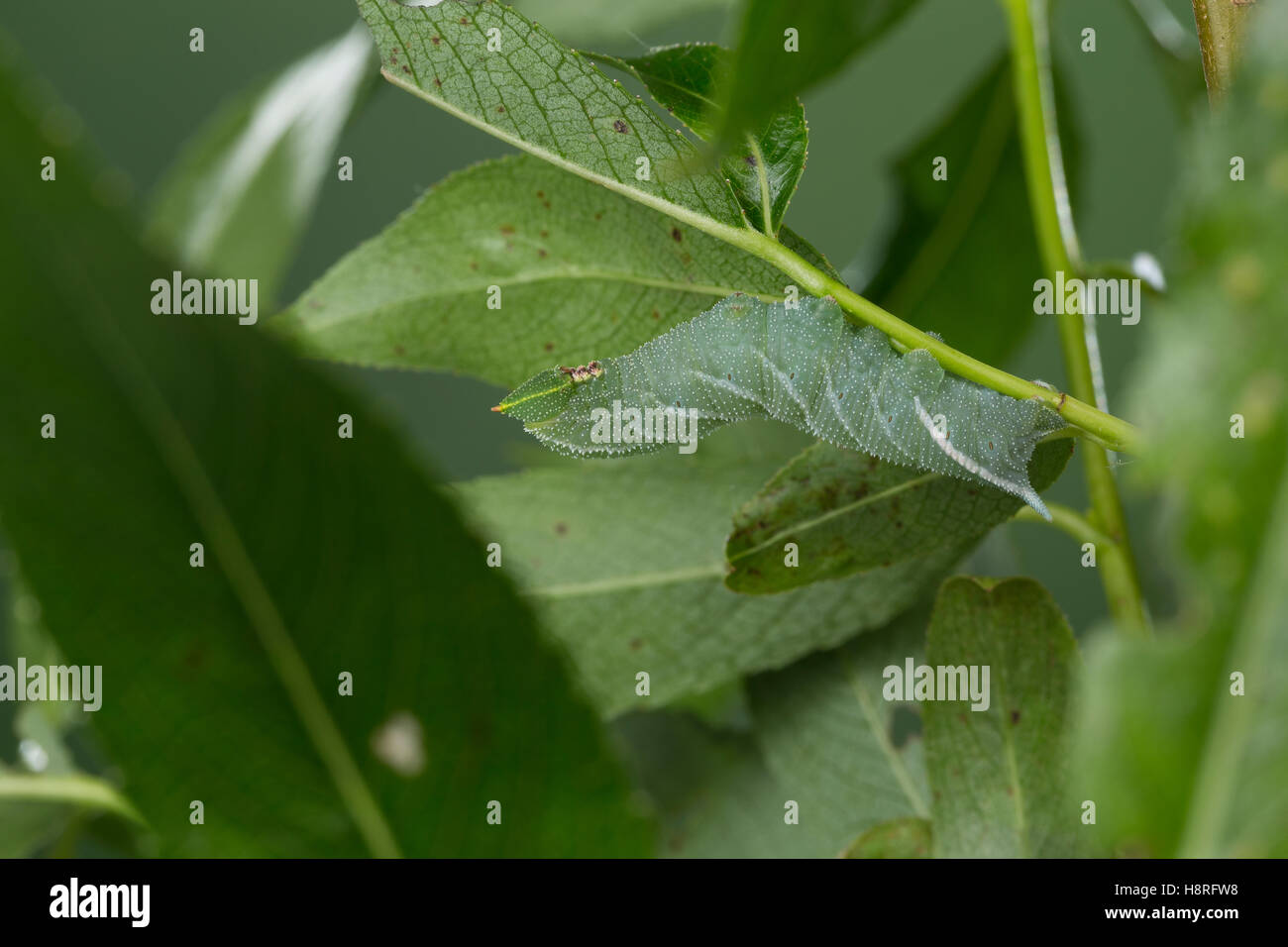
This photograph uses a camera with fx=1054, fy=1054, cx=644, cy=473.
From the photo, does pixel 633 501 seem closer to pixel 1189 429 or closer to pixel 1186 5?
pixel 1189 429

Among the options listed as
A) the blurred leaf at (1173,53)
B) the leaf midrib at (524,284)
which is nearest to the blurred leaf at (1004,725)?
the leaf midrib at (524,284)

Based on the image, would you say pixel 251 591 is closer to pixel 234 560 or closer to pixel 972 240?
pixel 234 560

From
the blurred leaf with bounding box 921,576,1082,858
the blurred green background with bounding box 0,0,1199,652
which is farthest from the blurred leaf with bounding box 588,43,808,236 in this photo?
the blurred green background with bounding box 0,0,1199,652

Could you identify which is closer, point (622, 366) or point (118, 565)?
point (118, 565)

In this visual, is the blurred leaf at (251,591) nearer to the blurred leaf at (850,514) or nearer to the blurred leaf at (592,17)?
the blurred leaf at (850,514)
